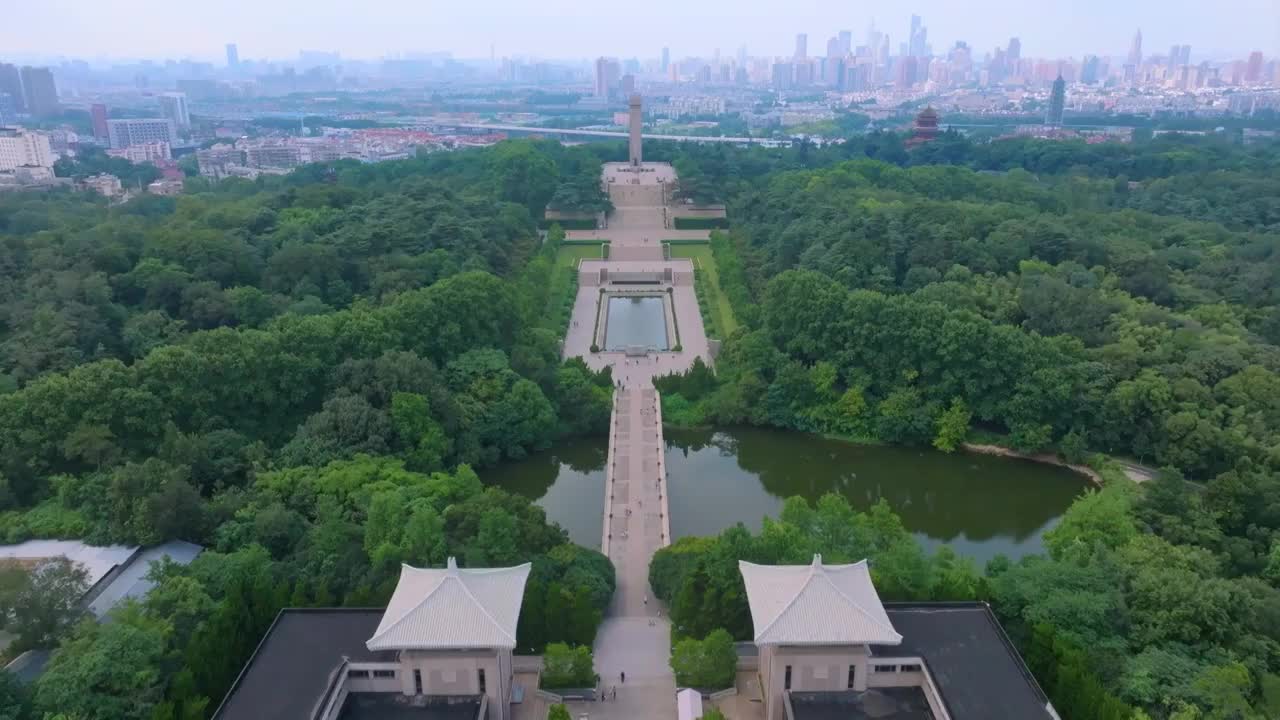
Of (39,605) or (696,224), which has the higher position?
(39,605)

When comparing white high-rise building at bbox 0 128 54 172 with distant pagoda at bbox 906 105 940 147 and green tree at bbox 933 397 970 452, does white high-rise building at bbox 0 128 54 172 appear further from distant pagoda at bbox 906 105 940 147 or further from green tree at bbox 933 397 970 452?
green tree at bbox 933 397 970 452

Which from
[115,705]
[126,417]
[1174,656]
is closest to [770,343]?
[1174,656]

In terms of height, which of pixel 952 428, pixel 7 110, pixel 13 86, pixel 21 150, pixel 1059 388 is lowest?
pixel 952 428

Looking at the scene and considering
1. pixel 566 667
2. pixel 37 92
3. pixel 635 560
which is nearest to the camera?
pixel 566 667

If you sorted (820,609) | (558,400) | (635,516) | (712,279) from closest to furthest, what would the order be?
(820,609), (635,516), (558,400), (712,279)

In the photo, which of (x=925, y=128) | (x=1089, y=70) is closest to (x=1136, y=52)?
(x=1089, y=70)

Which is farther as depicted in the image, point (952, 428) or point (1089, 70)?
point (1089, 70)

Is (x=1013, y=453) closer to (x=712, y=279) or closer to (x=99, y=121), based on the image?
(x=712, y=279)

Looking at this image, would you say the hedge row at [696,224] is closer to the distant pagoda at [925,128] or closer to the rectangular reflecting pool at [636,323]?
the rectangular reflecting pool at [636,323]
